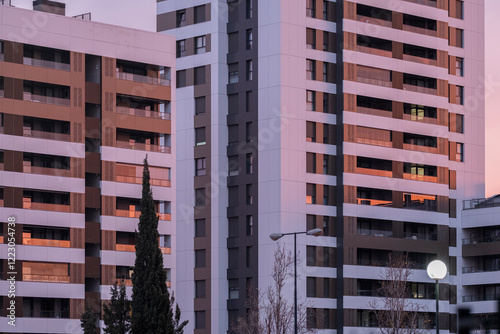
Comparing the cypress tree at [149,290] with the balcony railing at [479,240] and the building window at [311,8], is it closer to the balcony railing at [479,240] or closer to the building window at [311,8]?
the building window at [311,8]

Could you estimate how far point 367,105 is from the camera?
321 feet

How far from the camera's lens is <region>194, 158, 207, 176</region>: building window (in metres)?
95.8

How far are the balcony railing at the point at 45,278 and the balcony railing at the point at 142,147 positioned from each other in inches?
460

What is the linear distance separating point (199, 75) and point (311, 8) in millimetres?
12427

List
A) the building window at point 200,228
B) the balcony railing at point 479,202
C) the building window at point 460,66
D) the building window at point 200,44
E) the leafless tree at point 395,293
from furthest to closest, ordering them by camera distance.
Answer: the building window at point 460,66, the balcony railing at point 479,202, the building window at point 200,44, the building window at point 200,228, the leafless tree at point 395,293

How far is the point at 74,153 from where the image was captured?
78.4m

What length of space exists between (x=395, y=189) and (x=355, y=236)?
22.3 feet

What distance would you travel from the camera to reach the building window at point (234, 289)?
304 feet

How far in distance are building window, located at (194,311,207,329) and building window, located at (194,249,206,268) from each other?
4.34m

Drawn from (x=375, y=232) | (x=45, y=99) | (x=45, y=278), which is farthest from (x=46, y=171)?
(x=375, y=232)

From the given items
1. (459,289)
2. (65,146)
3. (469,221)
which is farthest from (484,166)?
(65,146)

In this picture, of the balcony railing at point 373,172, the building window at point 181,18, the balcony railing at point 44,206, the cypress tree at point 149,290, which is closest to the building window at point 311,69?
the balcony railing at point 373,172

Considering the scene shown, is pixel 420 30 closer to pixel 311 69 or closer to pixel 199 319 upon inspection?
pixel 311 69

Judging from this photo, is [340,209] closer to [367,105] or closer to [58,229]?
[367,105]
